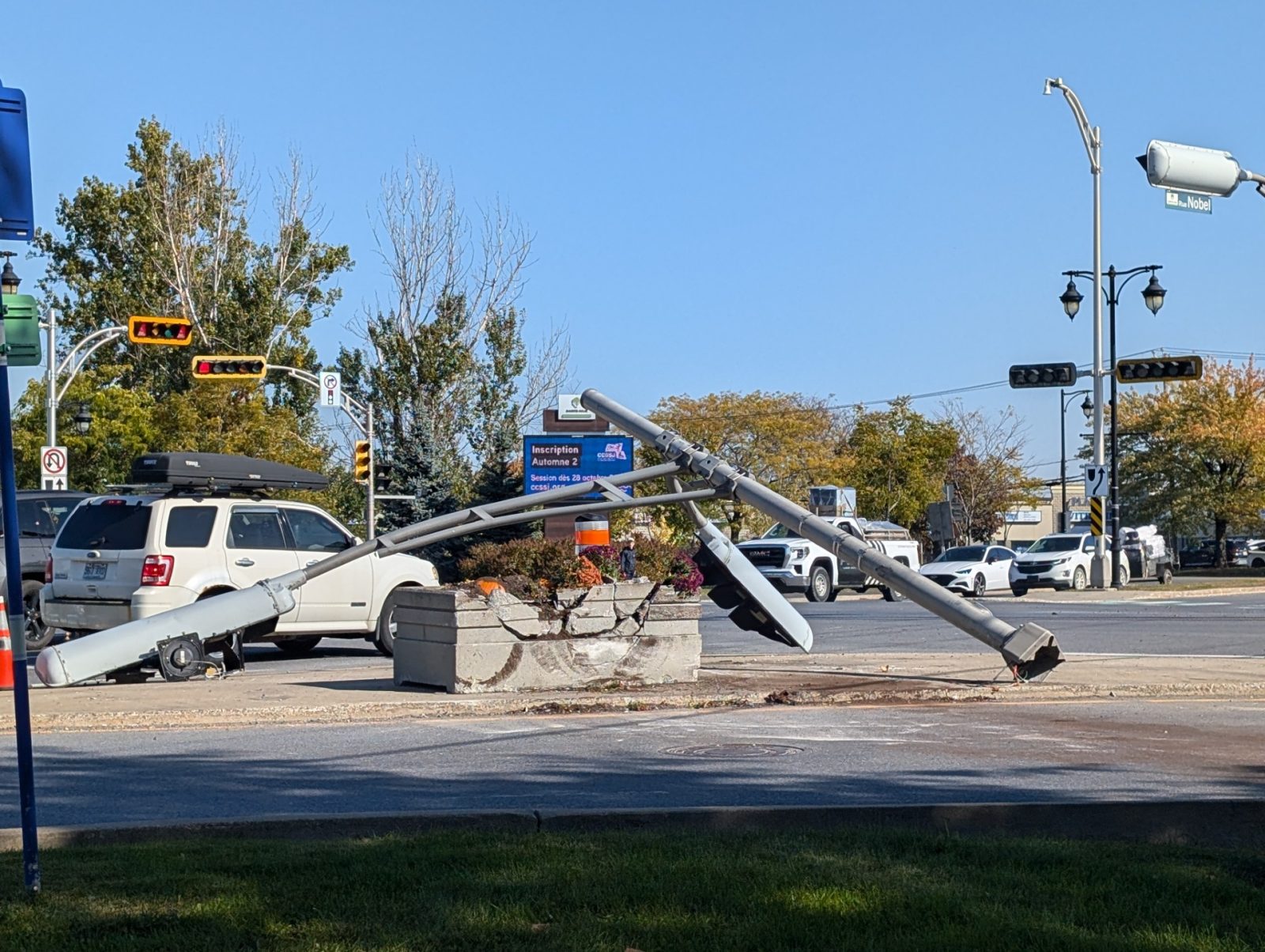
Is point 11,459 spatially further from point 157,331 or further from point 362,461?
point 362,461

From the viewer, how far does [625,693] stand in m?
12.7

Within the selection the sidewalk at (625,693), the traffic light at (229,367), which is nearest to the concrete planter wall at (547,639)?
the sidewalk at (625,693)

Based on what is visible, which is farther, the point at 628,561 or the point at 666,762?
the point at 628,561

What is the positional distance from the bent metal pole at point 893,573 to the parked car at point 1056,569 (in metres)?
27.8

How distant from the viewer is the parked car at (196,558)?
51.5 feet

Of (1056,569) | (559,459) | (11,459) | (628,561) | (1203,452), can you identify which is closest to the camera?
(11,459)

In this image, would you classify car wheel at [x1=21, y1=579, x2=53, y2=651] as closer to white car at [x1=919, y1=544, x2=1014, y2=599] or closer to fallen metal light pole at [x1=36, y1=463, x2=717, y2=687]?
fallen metal light pole at [x1=36, y1=463, x2=717, y2=687]

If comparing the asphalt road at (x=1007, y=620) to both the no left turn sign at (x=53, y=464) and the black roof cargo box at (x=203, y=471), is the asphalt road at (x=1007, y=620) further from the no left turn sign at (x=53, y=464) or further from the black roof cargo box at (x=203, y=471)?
the no left turn sign at (x=53, y=464)

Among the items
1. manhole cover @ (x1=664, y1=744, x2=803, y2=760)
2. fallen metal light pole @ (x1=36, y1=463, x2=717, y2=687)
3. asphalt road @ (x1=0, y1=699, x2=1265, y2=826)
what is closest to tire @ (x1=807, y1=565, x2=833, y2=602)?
fallen metal light pole @ (x1=36, y1=463, x2=717, y2=687)

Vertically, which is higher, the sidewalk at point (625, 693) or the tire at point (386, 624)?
the tire at point (386, 624)

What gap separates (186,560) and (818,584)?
19.6m

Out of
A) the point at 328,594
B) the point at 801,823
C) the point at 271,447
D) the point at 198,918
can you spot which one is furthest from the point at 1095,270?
the point at 198,918

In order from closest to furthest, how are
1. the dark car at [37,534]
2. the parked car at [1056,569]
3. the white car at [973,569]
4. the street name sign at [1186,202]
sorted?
the street name sign at [1186,202]
the dark car at [37,534]
the white car at [973,569]
the parked car at [1056,569]

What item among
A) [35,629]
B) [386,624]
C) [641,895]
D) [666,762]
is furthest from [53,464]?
[641,895]
